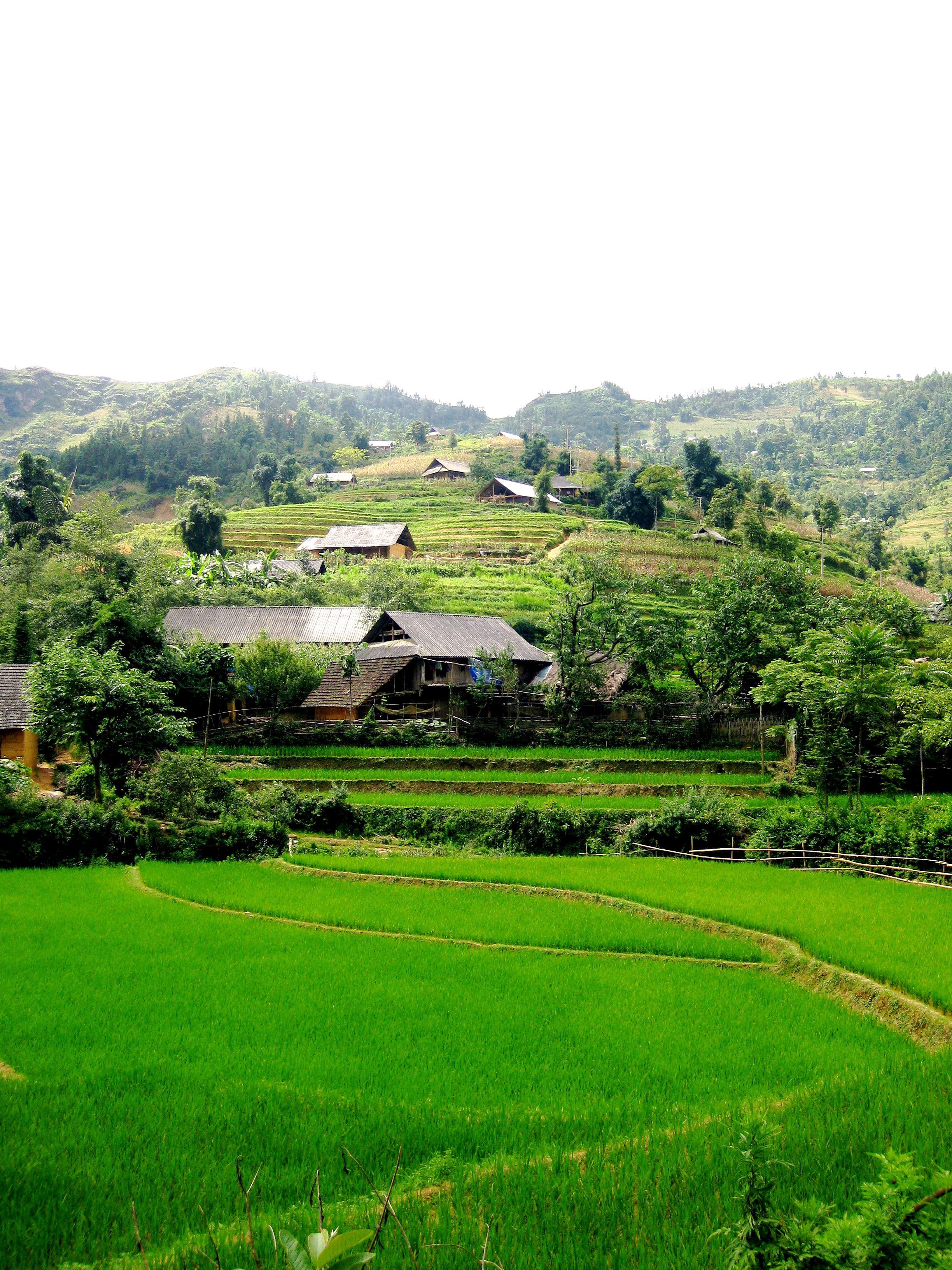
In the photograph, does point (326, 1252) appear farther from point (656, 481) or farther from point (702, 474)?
point (702, 474)

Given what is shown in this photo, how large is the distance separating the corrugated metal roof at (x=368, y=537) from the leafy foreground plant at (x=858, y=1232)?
61.6 metres

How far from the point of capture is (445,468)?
10125 centimetres

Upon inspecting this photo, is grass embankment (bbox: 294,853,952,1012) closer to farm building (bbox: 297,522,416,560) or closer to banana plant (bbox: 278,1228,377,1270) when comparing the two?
banana plant (bbox: 278,1228,377,1270)

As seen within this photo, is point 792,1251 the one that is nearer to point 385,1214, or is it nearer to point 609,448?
point 385,1214

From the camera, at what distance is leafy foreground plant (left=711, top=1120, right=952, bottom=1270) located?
11.0ft

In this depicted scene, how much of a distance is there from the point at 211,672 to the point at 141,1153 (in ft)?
98.0

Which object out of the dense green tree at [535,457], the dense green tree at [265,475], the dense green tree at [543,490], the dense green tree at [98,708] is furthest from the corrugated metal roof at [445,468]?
the dense green tree at [98,708]

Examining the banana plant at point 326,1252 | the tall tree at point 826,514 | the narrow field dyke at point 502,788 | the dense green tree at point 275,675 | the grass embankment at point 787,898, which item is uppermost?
the tall tree at point 826,514

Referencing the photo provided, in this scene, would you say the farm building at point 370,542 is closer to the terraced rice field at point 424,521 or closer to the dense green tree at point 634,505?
the terraced rice field at point 424,521

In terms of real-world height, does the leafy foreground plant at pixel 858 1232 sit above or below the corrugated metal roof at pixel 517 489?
below

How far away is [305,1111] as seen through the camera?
257 inches

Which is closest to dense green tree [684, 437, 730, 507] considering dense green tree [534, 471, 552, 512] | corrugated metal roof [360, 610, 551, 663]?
dense green tree [534, 471, 552, 512]

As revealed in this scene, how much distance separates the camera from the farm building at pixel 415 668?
3572cm

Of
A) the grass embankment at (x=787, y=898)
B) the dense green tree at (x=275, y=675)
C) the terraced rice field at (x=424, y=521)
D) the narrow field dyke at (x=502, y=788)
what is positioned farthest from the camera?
the terraced rice field at (x=424, y=521)
